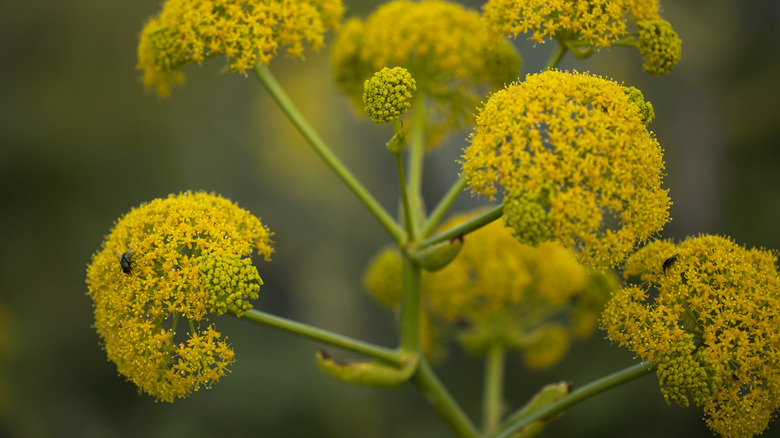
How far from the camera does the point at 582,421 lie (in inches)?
196

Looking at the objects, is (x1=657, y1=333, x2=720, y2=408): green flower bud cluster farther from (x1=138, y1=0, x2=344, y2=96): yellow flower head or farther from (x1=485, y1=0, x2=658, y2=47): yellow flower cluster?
(x1=138, y1=0, x2=344, y2=96): yellow flower head

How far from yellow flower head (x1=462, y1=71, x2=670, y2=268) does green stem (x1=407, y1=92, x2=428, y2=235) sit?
96cm

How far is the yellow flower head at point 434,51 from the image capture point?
333cm

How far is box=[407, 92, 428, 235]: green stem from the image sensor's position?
3348mm

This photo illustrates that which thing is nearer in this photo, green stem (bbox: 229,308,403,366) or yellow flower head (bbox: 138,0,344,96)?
green stem (bbox: 229,308,403,366)

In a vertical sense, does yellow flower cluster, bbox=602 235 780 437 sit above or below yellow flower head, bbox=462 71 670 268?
below

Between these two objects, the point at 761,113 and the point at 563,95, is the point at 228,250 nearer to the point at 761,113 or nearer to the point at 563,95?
the point at 563,95

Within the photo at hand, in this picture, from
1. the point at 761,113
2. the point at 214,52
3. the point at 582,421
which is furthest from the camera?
the point at 761,113

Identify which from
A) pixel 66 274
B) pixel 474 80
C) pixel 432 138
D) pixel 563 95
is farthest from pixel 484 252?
pixel 66 274

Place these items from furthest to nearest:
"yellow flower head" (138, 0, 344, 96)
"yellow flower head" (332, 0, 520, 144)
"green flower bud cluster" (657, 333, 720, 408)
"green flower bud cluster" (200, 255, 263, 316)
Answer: "yellow flower head" (332, 0, 520, 144), "yellow flower head" (138, 0, 344, 96), "green flower bud cluster" (200, 255, 263, 316), "green flower bud cluster" (657, 333, 720, 408)

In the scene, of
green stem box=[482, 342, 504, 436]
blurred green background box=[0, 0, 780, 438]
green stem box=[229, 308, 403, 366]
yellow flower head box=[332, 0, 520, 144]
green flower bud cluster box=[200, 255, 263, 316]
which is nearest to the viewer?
green flower bud cluster box=[200, 255, 263, 316]

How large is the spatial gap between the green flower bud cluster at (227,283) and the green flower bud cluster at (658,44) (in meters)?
1.97

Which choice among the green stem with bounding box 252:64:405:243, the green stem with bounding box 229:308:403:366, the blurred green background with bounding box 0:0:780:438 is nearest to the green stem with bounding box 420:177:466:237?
the green stem with bounding box 252:64:405:243

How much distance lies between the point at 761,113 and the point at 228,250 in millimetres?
5435
